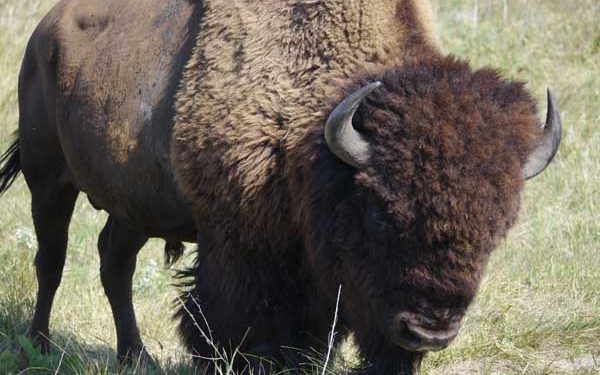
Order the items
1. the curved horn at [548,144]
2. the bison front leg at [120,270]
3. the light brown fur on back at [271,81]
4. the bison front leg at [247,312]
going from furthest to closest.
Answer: the bison front leg at [120,270] → the bison front leg at [247,312] → the light brown fur on back at [271,81] → the curved horn at [548,144]

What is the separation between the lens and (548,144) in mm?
3906

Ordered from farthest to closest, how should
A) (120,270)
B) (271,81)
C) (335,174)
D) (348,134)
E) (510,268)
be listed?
1. (510,268)
2. (120,270)
3. (271,81)
4. (335,174)
5. (348,134)

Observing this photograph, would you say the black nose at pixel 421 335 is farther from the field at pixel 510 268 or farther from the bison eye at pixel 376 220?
the field at pixel 510 268

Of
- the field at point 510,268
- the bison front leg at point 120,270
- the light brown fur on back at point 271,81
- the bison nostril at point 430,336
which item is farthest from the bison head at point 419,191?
the bison front leg at point 120,270

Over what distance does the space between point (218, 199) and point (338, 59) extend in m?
0.72

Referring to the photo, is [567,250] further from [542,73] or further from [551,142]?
[542,73]

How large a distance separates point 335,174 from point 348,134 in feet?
0.65

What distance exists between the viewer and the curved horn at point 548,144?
12.6 ft

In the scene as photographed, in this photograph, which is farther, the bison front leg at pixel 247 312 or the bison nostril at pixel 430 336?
the bison front leg at pixel 247 312

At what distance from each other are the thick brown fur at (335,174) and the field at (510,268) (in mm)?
699

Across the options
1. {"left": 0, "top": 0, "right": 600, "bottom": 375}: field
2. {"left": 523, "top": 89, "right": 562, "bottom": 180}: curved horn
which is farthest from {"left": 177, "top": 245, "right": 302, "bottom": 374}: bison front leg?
{"left": 523, "top": 89, "right": 562, "bottom": 180}: curved horn

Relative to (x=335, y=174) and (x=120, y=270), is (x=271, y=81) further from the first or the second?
(x=120, y=270)

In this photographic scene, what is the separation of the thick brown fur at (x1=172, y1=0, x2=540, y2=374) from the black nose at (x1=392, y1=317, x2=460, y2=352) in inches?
1.4

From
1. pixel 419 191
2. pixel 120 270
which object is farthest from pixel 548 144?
pixel 120 270
